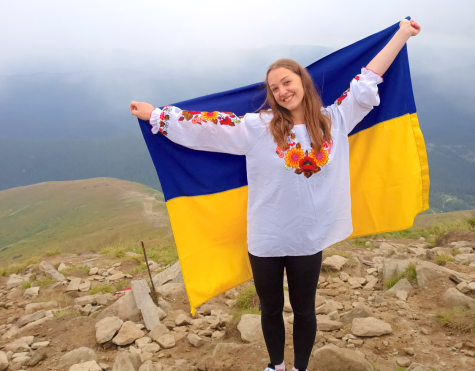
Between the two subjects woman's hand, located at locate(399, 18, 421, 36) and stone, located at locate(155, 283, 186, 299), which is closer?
woman's hand, located at locate(399, 18, 421, 36)

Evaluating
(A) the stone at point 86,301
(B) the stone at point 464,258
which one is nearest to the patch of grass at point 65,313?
(A) the stone at point 86,301

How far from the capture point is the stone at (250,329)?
3691 millimetres

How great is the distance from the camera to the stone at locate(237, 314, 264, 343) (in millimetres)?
3691

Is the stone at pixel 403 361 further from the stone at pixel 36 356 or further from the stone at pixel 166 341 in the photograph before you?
the stone at pixel 36 356

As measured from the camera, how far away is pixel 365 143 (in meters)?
3.38

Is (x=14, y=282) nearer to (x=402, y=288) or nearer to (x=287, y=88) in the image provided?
(x=402, y=288)

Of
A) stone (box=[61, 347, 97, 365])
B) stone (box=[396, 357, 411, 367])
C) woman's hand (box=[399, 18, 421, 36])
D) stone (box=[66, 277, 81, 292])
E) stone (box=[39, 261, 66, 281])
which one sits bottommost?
stone (box=[39, 261, 66, 281])

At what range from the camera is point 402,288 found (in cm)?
461

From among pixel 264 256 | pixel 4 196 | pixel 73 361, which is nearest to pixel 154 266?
pixel 73 361

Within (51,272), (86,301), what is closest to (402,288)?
(86,301)

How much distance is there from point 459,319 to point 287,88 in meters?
3.04

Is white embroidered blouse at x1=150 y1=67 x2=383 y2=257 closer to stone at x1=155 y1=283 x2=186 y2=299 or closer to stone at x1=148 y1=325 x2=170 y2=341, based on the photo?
stone at x1=148 y1=325 x2=170 y2=341

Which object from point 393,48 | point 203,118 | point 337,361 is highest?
point 393,48

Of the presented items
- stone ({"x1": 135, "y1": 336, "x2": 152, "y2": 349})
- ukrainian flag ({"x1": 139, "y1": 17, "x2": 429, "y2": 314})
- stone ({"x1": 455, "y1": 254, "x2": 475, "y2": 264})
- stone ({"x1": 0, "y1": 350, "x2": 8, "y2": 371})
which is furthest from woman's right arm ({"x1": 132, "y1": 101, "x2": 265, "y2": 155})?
stone ({"x1": 455, "y1": 254, "x2": 475, "y2": 264})
